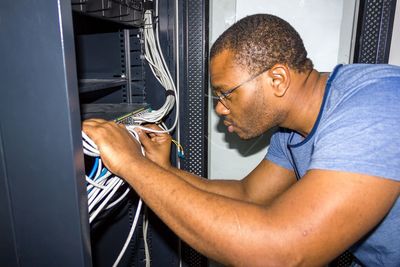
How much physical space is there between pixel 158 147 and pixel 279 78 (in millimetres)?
450

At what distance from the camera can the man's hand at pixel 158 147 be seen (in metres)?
0.92

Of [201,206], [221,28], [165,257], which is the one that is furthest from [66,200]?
[221,28]

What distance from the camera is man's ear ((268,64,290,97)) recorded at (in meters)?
0.74

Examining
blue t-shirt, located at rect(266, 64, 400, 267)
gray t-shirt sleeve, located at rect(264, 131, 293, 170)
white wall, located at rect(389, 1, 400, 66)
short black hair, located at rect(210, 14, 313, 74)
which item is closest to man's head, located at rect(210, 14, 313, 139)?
short black hair, located at rect(210, 14, 313, 74)

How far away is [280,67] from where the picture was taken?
2.40 ft

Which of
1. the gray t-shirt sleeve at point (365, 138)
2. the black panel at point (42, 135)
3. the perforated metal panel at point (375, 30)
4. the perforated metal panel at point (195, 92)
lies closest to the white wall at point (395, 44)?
the perforated metal panel at point (375, 30)

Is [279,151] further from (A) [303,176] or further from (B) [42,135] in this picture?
(B) [42,135]

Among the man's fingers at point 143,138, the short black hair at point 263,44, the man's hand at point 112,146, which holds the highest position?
the short black hair at point 263,44

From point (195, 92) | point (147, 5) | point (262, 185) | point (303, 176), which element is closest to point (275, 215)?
point (303, 176)

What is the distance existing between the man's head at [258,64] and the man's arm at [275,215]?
0.26 m

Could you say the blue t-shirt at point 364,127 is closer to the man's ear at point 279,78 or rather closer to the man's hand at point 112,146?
the man's ear at point 279,78

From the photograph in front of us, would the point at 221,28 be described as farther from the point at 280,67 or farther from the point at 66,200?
the point at 66,200

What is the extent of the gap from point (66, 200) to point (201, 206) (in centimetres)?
25

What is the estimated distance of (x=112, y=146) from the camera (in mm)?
607
